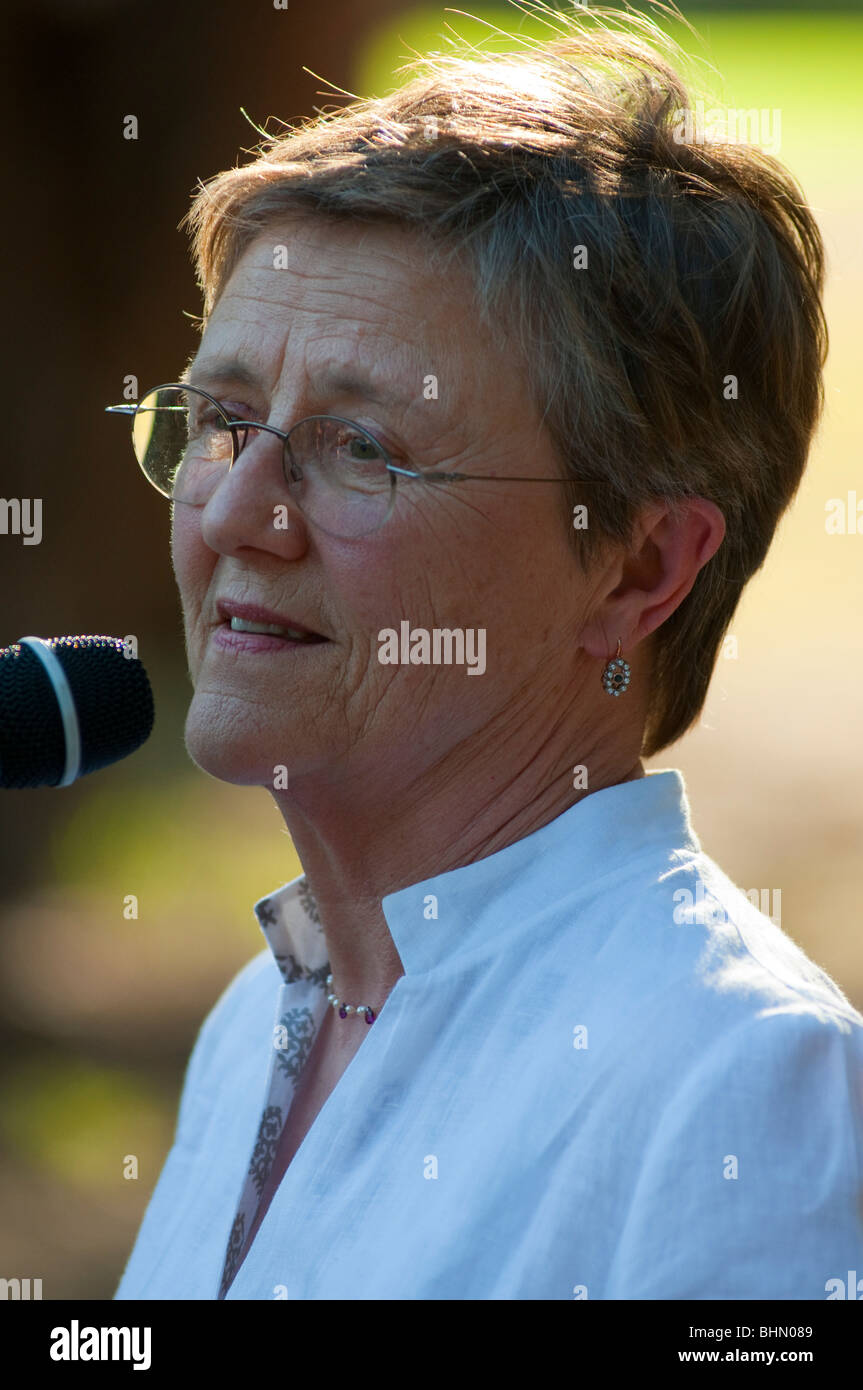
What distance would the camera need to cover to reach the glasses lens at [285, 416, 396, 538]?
176 cm

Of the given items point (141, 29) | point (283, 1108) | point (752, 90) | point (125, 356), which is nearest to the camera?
point (283, 1108)

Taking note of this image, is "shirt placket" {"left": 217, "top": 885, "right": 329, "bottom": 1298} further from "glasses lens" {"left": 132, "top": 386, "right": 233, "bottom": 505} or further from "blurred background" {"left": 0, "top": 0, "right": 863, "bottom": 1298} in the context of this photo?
"blurred background" {"left": 0, "top": 0, "right": 863, "bottom": 1298}

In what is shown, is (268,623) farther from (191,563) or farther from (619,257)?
(619,257)

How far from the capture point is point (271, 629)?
5.97 feet

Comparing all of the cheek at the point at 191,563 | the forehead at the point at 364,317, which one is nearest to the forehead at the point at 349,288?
the forehead at the point at 364,317

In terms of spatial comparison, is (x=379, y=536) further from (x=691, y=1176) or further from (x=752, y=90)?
(x=752, y=90)

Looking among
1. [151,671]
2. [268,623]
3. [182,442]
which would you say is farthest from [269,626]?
[151,671]

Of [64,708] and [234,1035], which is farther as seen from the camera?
[234,1035]

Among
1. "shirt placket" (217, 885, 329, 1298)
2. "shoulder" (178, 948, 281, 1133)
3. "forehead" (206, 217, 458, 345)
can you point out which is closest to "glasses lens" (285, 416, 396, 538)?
"forehead" (206, 217, 458, 345)

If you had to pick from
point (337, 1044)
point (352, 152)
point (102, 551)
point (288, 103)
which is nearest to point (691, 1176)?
point (337, 1044)

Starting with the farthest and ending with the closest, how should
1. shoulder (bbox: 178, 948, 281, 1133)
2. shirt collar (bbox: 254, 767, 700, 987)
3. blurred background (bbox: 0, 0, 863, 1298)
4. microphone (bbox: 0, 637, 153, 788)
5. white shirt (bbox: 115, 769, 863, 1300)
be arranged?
blurred background (bbox: 0, 0, 863, 1298)
shoulder (bbox: 178, 948, 281, 1133)
shirt collar (bbox: 254, 767, 700, 987)
microphone (bbox: 0, 637, 153, 788)
white shirt (bbox: 115, 769, 863, 1300)

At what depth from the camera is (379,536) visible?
5.77 feet

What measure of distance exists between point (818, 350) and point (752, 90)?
486 inches

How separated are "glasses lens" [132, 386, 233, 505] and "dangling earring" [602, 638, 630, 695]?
1.96ft
